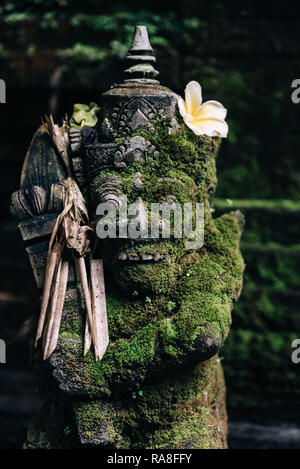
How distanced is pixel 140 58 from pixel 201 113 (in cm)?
44

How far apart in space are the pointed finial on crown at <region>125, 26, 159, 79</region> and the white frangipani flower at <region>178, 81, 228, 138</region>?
9.4 inches

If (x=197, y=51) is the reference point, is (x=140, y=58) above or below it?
below

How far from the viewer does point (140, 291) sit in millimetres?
2914

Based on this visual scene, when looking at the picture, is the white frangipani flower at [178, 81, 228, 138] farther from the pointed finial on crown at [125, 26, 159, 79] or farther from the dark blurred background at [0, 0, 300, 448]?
the dark blurred background at [0, 0, 300, 448]

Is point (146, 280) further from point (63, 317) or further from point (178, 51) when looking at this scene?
point (178, 51)

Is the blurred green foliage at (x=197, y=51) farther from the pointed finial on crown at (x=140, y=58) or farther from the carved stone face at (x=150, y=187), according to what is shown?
the carved stone face at (x=150, y=187)

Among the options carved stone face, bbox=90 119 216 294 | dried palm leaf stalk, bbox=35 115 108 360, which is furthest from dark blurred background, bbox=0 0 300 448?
dried palm leaf stalk, bbox=35 115 108 360

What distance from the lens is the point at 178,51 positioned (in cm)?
454

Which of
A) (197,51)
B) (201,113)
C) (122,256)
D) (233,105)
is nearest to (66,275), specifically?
(122,256)

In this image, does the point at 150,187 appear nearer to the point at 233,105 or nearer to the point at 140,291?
the point at 140,291

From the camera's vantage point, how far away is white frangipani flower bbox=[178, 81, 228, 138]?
3.02 m

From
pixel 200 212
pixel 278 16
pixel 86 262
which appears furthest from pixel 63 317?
pixel 278 16

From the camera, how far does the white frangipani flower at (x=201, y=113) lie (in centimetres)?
302

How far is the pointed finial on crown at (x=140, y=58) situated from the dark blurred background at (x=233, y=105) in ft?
4.57
